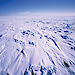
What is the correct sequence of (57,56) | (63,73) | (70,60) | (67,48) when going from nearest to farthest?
(63,73)
(70,60)
(57,56)
(67,48)

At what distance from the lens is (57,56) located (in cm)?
331

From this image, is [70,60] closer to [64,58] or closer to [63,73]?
[64,58]

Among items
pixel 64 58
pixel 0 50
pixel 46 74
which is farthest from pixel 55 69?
pixel 0 50

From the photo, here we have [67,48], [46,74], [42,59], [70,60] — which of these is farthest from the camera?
[67,48]

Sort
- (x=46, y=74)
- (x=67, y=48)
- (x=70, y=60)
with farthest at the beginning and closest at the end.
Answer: (x=67, y=48), (x=70, y=60), (x=46, y=74)

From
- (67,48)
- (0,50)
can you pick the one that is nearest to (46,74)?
(67,48)

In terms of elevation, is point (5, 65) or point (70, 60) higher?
point (5, 65)

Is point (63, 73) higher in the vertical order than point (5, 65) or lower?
lower

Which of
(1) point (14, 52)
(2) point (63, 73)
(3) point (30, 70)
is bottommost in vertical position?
(2) point (63, 73)

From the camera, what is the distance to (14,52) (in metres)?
3.34

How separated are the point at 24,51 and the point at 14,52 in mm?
711

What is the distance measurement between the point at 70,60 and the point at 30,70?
268 cm

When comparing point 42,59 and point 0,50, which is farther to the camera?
point 0,50

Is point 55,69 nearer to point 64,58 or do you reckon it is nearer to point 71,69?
point 71,69
